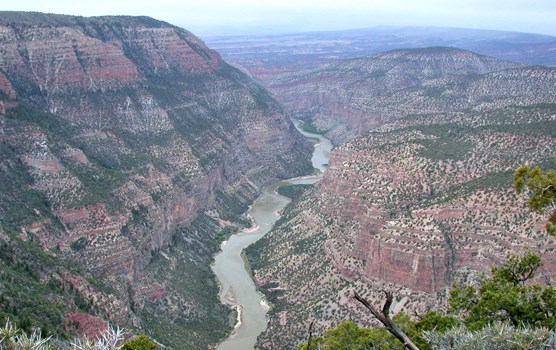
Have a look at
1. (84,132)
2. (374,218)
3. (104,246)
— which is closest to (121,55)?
(84,132)

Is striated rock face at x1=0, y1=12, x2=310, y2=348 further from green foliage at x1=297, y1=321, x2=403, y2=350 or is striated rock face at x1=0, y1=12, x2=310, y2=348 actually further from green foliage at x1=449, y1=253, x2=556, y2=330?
green foliage at x1=449, y1=253, x2=556, y2=330

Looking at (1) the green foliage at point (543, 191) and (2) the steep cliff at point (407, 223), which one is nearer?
(1) the green foliage at point (543, 191)

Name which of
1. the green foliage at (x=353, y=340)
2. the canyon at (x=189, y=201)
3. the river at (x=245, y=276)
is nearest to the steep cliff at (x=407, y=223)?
the canyon at (x=189, y=201)

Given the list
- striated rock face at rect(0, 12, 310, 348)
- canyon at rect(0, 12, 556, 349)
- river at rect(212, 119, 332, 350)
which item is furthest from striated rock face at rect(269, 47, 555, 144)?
river at rect(212, 119, 332, 350)

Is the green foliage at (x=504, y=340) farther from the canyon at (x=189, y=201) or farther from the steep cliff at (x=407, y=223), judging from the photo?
the steep cliff at (x=407, y=223)

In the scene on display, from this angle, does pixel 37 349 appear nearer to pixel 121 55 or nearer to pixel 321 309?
pixel 321 309

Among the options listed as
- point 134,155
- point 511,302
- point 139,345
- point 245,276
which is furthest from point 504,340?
point 134,155

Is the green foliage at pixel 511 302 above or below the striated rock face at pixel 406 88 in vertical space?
above
